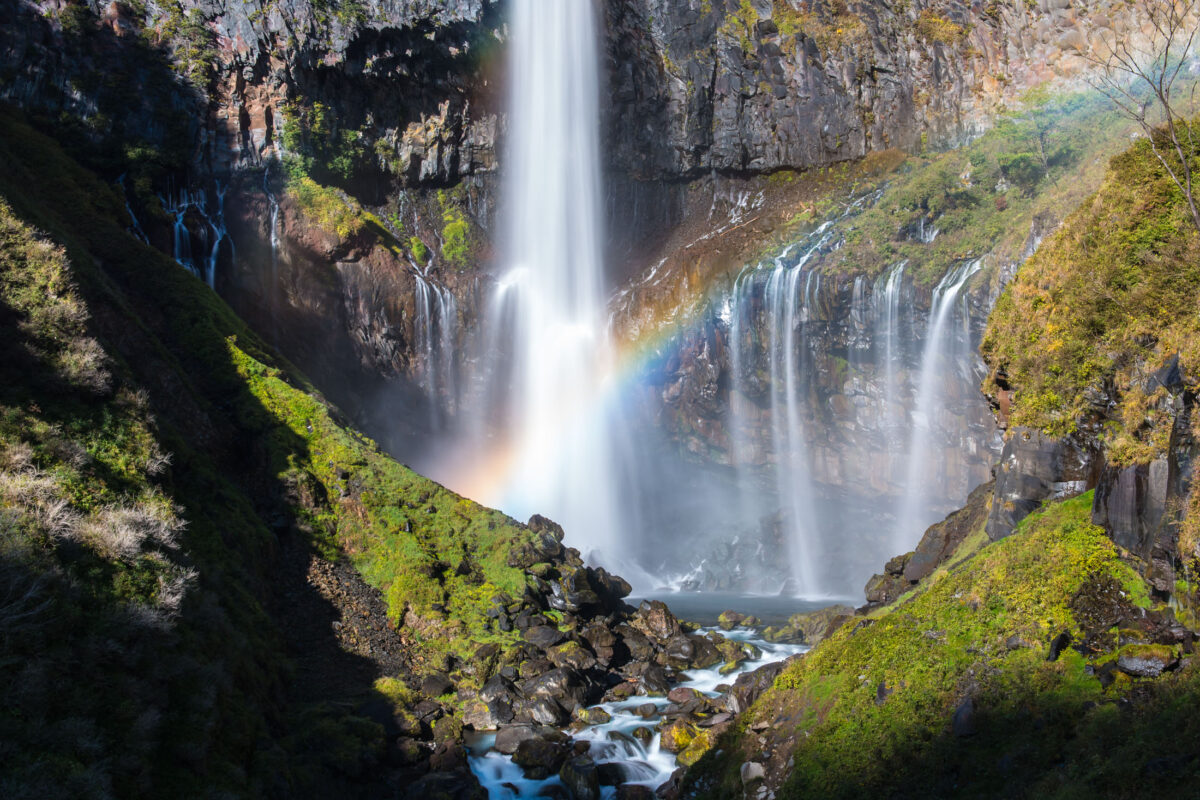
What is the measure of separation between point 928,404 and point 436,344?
22.8 meters

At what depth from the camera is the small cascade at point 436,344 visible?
117ft

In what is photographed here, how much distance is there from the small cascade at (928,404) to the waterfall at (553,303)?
14.0 meters

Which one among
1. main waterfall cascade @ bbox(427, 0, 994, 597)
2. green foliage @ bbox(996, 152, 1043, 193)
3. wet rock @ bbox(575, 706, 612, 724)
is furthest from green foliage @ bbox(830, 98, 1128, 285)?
wet rock @ bbox(575, 706, 612, 724)

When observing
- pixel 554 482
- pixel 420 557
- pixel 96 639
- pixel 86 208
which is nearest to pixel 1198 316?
pixel 96 639

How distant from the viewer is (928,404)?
102 feet

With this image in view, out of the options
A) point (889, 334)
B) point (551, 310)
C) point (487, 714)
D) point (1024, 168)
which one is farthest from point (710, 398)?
point (487, 714)

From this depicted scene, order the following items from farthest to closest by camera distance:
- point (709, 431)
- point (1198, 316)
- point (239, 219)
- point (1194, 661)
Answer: point (709, 431) < point (239, 219) < point (1198, 316) < point (1194, 661)

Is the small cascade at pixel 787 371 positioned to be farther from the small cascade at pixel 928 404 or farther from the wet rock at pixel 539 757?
the wet rock at pixel 539 757

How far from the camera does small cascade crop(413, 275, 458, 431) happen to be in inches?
1404

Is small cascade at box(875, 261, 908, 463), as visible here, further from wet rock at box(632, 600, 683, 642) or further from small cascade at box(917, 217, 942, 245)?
wet rock at box(632, 600, 683, 642)

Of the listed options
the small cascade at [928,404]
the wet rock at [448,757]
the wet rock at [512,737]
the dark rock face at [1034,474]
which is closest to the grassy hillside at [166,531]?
the wet rock at [448,757]

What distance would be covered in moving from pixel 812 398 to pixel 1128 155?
23041mm

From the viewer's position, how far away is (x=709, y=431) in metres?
36.7

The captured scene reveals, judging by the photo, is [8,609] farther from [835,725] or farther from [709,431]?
[709,431]
